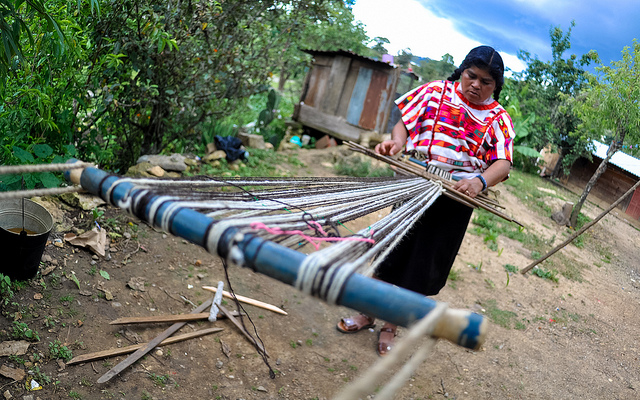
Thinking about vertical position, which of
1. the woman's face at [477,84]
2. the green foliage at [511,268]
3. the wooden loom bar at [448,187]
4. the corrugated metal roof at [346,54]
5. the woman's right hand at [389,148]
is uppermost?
the corrugated metal roof at [346,54]

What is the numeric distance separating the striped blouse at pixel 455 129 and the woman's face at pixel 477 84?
61 mm

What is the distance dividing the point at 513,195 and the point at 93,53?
719 cm

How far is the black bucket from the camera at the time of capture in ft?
6.58

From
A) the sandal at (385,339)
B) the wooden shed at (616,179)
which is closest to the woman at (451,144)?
the sandal at (385,339)

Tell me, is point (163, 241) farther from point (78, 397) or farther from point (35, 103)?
point (78, 397)

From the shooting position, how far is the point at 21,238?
1.99 m

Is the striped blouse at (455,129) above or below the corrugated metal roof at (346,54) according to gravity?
below

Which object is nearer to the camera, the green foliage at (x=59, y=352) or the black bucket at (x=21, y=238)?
the green foliage at (x=59, y=352)

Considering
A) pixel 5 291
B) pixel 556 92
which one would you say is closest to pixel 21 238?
pixel 5 291

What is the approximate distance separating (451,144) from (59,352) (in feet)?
6.40

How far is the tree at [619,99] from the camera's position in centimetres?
646

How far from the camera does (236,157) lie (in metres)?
5.08

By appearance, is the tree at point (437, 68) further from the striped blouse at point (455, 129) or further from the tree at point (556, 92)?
the striped blouse at point (455, 129)

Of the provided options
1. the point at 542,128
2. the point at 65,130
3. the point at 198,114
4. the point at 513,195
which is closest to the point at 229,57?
the point at 198,114
